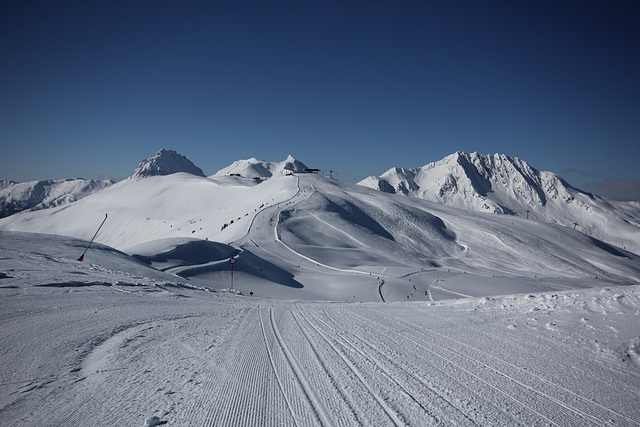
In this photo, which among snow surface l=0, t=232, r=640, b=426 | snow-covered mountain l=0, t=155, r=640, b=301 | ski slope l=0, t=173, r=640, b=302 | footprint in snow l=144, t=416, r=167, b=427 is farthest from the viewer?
snow-covered mountain l=0, t=155, r=640, b=301

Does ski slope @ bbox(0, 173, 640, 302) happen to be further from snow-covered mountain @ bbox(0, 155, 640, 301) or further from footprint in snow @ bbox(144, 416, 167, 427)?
footprint in snow @ bbox(144, 416, 167, 427)

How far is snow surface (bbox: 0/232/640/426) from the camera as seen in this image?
332 centimetres

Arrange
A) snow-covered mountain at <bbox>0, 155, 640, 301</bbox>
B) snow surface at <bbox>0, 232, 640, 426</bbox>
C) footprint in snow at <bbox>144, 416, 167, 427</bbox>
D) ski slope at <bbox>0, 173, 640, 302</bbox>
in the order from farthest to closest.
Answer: snow-covered mountain at <bbox>0, 155, 640, 301</bbox>, ski slope at <bbox>0, 173, 640, 302</bbox>, snow surface at <bbox>0, 232, 640, 426</bbox>, footprint in snow at <bbox>144, 416, 167, 427</bbox>

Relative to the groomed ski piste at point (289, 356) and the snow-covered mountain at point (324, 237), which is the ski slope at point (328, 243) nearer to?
the snow-covered mountain at point (324, 237)

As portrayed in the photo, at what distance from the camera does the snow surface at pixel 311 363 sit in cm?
332

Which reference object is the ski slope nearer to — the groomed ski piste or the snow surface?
the groomed ski piste

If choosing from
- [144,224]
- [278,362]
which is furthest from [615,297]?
[144,224]

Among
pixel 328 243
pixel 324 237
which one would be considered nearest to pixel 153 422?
pixel 328 243

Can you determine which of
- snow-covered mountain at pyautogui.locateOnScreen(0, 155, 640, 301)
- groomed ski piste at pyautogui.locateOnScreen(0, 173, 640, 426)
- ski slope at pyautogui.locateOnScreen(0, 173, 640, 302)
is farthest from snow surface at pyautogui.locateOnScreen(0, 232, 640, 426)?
snow-covered mountain at pyautogui.locateOnScreen(0, 155, 640, 301)

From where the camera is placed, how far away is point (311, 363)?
15.8 ft

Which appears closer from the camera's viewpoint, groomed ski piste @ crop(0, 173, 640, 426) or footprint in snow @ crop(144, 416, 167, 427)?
footprint in snow @ crop(144, 416, 167, 427)

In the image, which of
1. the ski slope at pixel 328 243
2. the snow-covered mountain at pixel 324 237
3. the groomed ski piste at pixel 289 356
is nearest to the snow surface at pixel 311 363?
the groomed ski piste at pixel 289 356

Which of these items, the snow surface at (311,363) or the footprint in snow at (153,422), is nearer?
the footprint in snow at (153,422)

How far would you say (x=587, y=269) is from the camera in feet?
167
